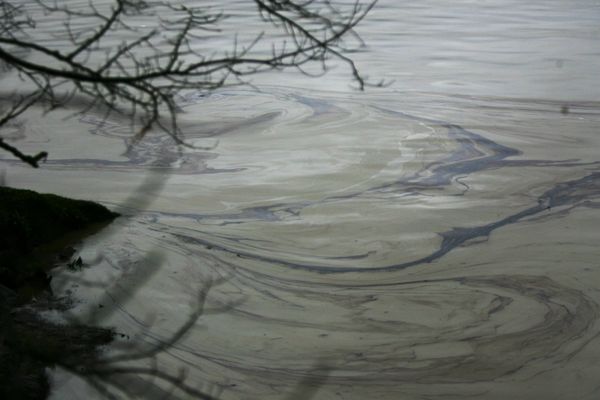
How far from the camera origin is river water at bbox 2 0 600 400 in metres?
2.19

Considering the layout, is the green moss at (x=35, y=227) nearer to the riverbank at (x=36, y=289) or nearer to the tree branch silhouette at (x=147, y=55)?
the riverbank at (x=36, y=289)

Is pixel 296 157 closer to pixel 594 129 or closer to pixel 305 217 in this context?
pixel 305 217

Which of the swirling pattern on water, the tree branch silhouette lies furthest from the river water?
the tree branch silhouette

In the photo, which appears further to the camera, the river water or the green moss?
the green moss

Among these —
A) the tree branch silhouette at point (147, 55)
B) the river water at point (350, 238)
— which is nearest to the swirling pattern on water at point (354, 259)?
the river water at point (350, 238)

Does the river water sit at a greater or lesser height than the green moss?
lesser

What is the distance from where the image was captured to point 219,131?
4.21 metres

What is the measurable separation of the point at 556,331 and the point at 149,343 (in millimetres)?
1014

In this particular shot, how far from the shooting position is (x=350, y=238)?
9.71 feet

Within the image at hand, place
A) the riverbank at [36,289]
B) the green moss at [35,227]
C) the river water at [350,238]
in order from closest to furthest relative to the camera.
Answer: the riverbank at [36,289]
the river water at [350,238]
the green moss at [35,227]

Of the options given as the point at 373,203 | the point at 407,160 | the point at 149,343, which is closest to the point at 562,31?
the point at 407,160

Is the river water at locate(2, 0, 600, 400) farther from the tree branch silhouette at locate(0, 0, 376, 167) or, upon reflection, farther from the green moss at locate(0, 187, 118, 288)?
the tree branch silhouette at locate(0, 0, 376, 167)

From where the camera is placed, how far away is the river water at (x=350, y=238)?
7.18 ft

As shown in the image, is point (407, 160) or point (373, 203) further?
point (407, 160)
